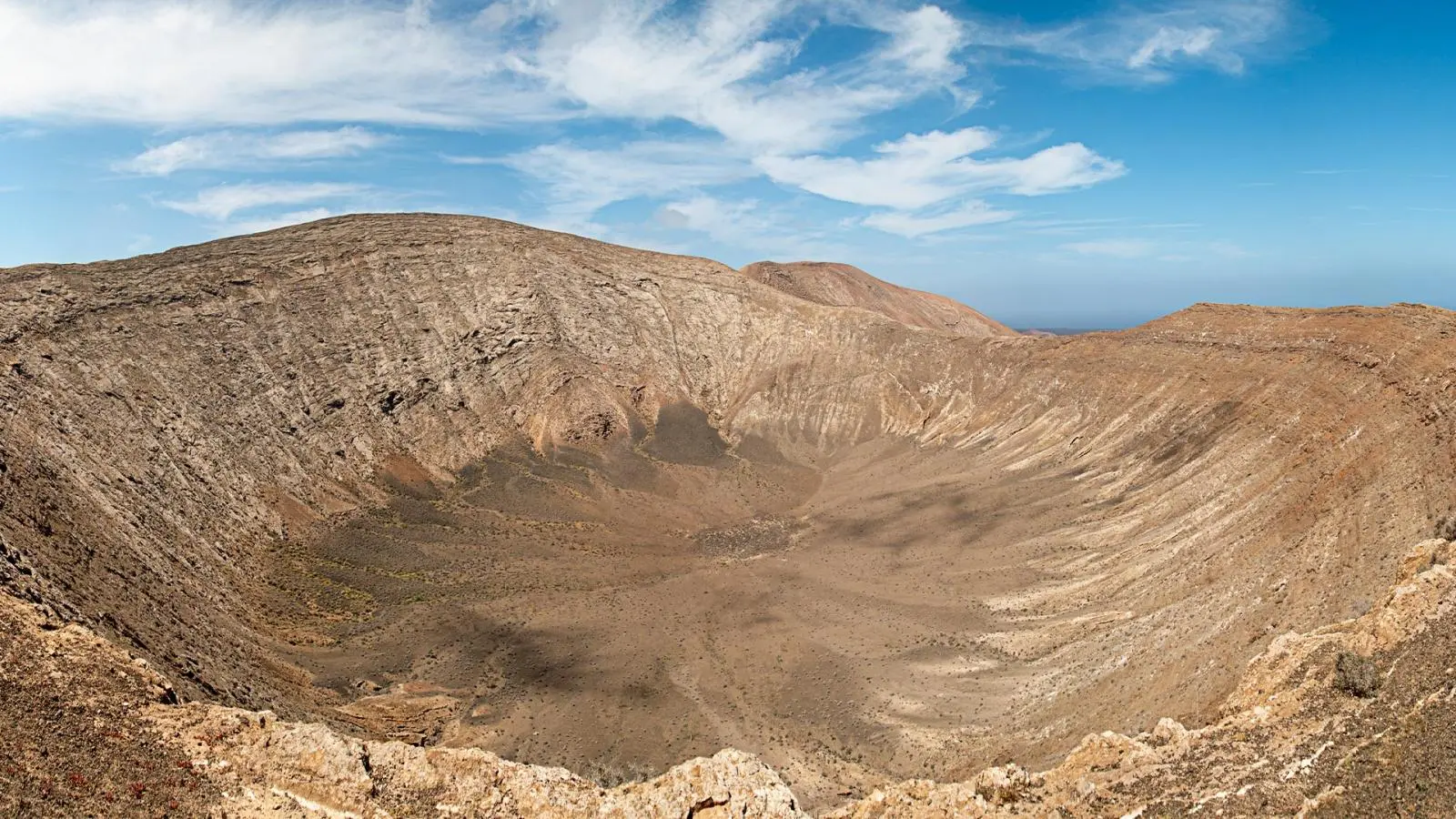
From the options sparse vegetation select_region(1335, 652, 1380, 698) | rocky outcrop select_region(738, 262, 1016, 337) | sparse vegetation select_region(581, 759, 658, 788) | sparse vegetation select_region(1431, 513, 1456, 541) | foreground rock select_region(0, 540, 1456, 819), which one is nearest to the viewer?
foreground rock select_region(0, 540, 1456, 819)

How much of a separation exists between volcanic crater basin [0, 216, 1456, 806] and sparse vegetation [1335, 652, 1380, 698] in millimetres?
6535

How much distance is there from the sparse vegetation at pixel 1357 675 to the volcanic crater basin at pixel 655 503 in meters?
6.53

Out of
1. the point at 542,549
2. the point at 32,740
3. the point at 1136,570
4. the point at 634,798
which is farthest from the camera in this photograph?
the point at 542,549

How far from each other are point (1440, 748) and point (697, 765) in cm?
1202

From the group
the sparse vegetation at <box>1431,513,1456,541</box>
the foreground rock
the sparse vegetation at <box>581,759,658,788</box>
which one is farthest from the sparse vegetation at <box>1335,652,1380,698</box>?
the sparse vegetation at <box>581,759,658,788</box>

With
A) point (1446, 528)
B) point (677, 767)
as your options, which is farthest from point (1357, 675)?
point (677, 767)

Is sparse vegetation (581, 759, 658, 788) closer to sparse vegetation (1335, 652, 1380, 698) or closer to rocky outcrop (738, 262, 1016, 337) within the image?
sparse vegetation (1335, 652, 1380, 698)

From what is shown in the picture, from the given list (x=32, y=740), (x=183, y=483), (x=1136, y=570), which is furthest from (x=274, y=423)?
(x=1136, y=570)

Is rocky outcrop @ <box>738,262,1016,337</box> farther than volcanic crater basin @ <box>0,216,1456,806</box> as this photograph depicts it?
Yes

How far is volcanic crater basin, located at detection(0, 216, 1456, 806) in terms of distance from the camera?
2606 centimetres

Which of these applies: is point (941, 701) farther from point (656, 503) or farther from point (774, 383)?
point (774, 383)

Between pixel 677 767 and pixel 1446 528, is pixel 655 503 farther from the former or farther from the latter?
pixel 1446 528

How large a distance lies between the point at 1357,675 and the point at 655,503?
39.7m

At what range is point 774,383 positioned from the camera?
218ft
